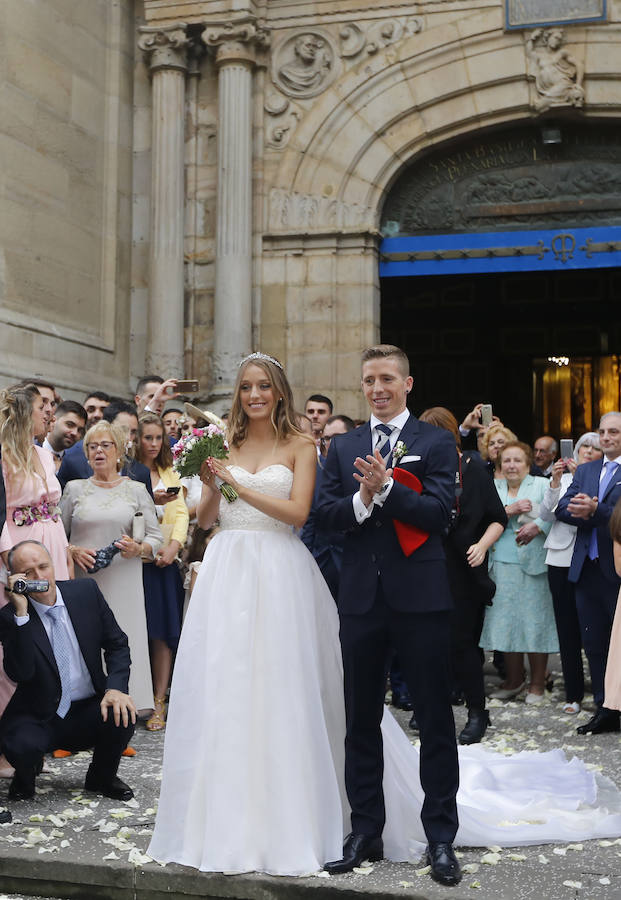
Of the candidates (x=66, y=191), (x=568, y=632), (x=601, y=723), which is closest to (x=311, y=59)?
(x=66, y=191)

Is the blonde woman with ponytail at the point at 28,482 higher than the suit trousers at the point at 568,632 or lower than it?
higher

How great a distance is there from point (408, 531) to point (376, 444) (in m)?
0.41

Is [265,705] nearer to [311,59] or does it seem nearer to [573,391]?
[311,59]

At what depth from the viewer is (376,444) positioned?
4816 millimetres

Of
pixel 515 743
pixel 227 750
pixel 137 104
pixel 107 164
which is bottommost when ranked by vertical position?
pixel 515 743

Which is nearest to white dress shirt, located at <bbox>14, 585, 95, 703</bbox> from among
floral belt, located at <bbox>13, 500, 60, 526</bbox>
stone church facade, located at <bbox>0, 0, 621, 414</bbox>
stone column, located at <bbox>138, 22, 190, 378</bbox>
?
floral belt, located at <bbox>13, 500, 60, 526</bbox>

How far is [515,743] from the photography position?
7.22 metres

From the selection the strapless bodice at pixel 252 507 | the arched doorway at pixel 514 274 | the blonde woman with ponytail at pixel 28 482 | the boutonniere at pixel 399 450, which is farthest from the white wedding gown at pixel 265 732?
the arched doorway at pixel 514 274

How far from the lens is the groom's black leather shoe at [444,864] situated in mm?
4484

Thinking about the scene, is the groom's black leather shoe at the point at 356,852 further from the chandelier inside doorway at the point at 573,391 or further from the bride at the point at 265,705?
the chandelier inside doorway at the point at 573,391

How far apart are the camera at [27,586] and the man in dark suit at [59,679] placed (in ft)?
0.10

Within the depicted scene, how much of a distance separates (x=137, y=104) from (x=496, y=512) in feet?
30.6

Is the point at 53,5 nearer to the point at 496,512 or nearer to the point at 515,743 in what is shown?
the point at 496,512

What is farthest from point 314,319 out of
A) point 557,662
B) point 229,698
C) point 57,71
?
point 229,698
